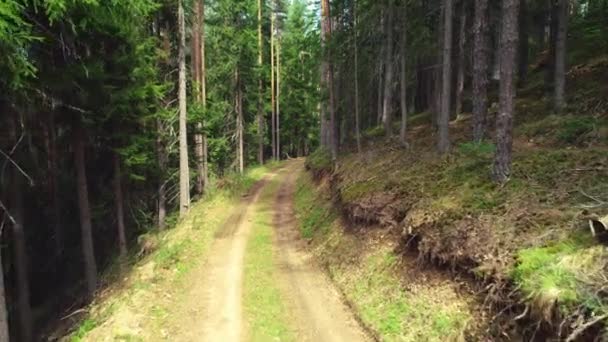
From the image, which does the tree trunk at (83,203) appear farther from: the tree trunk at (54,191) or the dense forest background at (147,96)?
the tree trunk at (54,191)

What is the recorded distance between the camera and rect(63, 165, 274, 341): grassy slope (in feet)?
29.9

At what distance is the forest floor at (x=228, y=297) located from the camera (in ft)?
29.2

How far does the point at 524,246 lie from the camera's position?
663cm

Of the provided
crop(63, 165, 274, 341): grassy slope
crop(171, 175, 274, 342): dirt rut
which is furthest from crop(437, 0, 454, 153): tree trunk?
crop(63, 165, 274, 341): grassy slope

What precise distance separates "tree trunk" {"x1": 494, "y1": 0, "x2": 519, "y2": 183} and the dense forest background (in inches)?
1.0

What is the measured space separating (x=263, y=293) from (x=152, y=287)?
9.81 ft

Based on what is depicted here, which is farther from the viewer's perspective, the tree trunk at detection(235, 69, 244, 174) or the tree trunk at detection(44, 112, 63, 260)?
the tree trunk at detection(235, 69, 244, 174)

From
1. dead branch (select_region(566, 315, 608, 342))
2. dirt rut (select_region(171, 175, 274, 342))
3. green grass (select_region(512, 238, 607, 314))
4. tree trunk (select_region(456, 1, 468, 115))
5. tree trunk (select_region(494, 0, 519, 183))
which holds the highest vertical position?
tree trunk (select_region(456, 1, 468, 115))

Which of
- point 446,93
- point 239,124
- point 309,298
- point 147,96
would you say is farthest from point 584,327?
point 239,124

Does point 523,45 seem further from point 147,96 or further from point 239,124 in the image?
point 239,124

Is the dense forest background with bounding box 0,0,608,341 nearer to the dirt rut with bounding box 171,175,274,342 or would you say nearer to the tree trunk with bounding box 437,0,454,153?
the tree trunk with bounding box 437,0,454,153

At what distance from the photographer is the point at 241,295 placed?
35.3ft

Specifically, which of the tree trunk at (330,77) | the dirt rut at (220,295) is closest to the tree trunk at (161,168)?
the dirt rut at (220,295)

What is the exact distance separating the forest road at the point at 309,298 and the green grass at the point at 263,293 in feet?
0.76
